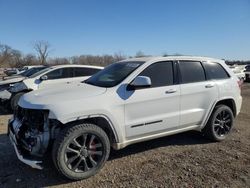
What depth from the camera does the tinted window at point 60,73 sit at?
31.8 feet

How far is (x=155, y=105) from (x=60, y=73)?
590 centimetres

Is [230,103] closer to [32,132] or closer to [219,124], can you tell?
[219,124]

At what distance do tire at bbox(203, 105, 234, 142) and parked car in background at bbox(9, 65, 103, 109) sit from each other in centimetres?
500

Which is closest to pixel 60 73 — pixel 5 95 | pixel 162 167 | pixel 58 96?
pixel 5 95

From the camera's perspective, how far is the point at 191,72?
214 inches

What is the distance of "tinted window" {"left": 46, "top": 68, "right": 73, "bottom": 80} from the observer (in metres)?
9.70

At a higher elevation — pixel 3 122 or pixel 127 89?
pixel 127 89

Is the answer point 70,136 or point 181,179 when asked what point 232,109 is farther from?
point 70,136

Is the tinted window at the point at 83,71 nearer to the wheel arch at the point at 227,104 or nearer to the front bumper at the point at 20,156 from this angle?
the front bumper at the point at 20,156

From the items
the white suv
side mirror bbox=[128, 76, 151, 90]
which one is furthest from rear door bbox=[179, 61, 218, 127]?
side mirror bbox=[128, 76, 151, 90]

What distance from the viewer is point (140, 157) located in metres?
4.96

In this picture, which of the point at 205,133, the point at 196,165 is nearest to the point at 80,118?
the point at 196,165

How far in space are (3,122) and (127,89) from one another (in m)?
4.90

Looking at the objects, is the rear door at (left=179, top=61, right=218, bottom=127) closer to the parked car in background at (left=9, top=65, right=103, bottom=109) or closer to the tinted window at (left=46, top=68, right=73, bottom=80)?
the parked car in background at (left=9, top=65, right=103, bottom=109)
